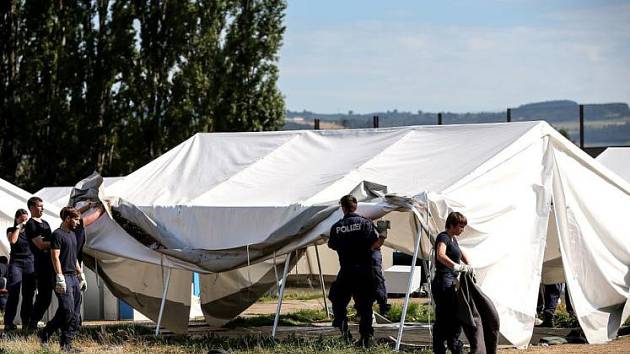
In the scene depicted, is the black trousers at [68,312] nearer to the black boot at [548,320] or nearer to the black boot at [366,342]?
the black boot at [366,342]

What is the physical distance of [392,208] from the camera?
13.0m

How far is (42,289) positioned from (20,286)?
176 centimetres

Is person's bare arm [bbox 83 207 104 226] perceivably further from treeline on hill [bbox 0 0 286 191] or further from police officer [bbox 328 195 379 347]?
treeline on hill [bbox 0 0 286 191]

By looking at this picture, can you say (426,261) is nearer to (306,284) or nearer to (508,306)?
(508,306)

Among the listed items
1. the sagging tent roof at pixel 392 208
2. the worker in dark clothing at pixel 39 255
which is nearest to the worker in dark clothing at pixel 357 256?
the sagging tent roof at pixel 392 208

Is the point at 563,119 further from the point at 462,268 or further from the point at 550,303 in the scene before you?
the point at 462,268

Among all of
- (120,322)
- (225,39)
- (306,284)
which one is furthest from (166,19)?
(120,322)

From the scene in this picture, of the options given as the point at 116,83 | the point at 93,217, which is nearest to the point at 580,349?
the point at 93,217

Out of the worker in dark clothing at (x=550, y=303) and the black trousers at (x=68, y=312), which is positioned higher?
the black trousers at (x=68, y=312)

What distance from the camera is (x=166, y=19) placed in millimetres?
31156

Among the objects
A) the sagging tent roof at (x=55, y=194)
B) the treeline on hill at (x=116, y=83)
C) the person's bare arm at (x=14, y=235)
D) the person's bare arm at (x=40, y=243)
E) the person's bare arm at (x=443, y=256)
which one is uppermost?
the treeline on hill at (x=116, y=83)

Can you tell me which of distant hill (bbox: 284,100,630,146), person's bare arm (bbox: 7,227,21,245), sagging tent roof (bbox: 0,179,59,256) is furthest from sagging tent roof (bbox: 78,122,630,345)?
distant hill (bbox: 284,100,630,146)

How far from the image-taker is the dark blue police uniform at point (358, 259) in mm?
12734

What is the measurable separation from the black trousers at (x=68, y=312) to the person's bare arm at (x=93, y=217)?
1.93m
